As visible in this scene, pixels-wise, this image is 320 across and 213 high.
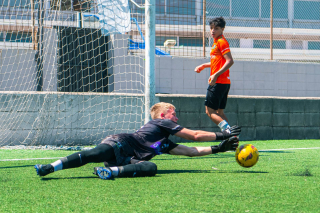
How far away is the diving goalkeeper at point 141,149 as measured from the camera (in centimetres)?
342

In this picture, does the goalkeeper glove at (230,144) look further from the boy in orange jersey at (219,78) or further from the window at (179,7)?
the window at (179,7)

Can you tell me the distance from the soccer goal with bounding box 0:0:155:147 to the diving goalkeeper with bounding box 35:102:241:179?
175 centimetres

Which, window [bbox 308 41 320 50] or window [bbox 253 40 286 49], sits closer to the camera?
window [bbox 253 40 286 49]

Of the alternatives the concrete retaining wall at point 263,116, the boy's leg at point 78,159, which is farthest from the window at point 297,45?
the boy's leg at point 78,159

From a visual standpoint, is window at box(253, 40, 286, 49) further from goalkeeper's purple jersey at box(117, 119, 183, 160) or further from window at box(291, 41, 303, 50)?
goalkeeper's purple jersey at box(117, 119, 183, 160)

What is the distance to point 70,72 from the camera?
8281 mm

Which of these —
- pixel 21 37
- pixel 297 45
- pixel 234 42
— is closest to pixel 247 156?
pixel 21 37

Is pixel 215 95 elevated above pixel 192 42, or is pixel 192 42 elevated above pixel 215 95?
pixel 192 42

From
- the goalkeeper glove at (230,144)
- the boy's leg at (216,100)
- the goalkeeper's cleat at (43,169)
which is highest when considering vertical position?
the boy's leg at (216,100)

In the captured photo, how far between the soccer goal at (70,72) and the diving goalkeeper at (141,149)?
1.75 metres

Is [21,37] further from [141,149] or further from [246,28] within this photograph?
[246,28]

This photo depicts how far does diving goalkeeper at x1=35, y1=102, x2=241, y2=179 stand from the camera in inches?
135

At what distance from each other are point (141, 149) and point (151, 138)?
0.50 feet

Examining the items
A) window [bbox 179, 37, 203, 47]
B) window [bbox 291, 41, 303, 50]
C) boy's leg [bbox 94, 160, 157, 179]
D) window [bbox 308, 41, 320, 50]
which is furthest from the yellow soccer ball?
window [bbox 291, 41, 303, 50]
